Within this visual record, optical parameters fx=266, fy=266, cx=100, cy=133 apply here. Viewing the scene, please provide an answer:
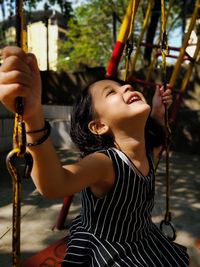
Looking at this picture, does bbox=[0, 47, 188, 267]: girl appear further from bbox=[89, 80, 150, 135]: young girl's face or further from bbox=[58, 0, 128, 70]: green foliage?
bbox=[58, 0, 128, 70]: green foliage

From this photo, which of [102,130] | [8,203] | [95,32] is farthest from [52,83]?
[95,32]

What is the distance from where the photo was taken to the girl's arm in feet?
2.23

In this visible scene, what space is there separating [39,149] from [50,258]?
109 cm

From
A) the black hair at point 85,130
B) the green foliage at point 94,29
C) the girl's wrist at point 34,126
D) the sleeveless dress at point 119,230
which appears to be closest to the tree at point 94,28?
the green foliage at point 94,29

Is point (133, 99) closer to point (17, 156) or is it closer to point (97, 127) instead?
point (97, 127)

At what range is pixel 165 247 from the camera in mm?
1303

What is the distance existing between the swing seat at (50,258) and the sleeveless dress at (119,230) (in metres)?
0.43

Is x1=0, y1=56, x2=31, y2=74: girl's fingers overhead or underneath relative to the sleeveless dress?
overhead

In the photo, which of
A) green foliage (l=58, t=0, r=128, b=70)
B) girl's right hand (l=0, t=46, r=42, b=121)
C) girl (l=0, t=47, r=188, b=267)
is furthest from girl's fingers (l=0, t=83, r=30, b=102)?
green foliage (l=58, t=0, r=128, b=70)

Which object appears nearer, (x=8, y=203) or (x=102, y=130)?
(x=102, y=130)

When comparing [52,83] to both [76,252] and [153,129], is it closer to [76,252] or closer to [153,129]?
[153,129]

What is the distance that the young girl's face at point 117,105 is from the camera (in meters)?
1.16

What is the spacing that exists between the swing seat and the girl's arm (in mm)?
765

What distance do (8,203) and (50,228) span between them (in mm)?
692
